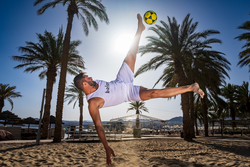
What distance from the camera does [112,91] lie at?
3004 mm

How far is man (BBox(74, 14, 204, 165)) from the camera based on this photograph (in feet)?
9.04

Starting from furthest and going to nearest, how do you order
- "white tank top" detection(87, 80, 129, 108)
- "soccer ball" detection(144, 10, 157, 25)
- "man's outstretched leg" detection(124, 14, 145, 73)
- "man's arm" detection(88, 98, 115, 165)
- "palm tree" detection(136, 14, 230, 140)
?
"palm tree" detection(136, 14, 230, 140)
"soccer ball" detection(144, 10, 157, 25)
"man's outstretched leg" detection(124, 14, 145, 73)
"white tank top" detection(87, 80, 129, 108)
"man's arm" detection(88, 98, 115, 165)

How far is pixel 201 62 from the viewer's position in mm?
14773

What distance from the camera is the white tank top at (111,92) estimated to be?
115 inches

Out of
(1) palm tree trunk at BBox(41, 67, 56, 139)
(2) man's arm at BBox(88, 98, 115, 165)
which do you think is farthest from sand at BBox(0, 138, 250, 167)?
(1) palm tree trunk at BBox(41, 67, 56, 139)

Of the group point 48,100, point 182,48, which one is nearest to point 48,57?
point 48,100

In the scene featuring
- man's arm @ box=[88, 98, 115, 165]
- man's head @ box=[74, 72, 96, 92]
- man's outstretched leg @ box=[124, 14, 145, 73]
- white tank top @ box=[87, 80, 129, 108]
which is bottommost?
man's arm @ box=[88, 98, 115, 165]

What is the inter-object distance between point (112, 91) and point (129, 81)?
57cm

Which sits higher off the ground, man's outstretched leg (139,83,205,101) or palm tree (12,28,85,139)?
palm tree (12,28,85,139)

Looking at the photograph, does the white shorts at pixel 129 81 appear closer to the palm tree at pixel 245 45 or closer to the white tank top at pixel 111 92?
the white tank top at pixel 111 92

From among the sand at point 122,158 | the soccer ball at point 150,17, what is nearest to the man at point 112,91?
the sand at point 122,158

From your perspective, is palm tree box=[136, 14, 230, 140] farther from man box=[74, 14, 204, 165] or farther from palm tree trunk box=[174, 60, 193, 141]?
man box=[74, 14, 204, 165]

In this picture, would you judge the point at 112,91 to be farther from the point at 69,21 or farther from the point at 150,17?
the point at 69,21

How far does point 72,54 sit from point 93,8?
16.6 feet
